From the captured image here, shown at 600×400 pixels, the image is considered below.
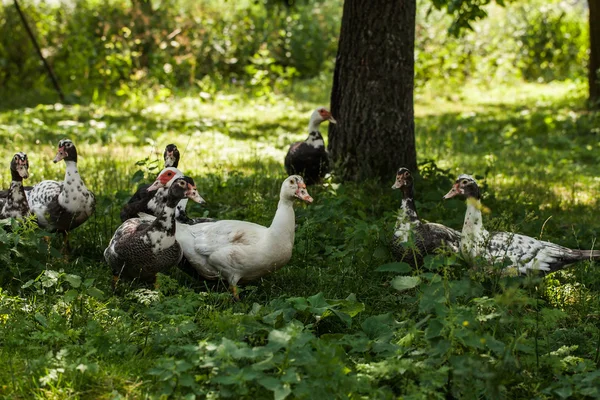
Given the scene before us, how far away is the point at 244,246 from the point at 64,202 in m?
1.64

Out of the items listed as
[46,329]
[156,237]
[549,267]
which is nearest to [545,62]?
[549,267]

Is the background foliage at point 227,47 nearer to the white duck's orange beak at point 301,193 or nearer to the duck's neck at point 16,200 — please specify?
the duck's neck at point 16,200

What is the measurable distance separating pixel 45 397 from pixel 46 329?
69 centimetres

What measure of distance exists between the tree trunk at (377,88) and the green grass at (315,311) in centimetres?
27

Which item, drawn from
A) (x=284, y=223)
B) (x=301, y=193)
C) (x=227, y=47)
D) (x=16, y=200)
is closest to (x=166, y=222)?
(x=284, y=223)

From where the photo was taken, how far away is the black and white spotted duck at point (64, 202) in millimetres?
6281

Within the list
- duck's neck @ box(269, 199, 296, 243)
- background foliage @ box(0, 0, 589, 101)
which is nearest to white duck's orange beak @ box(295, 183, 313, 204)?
duck's neck @ box(269, 199, 296, 243)

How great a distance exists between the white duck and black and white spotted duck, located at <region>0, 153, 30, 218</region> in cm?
125

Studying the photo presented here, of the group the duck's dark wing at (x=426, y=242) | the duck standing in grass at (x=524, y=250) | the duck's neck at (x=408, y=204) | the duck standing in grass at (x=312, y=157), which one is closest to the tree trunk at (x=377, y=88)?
the duck standing in grass at (x=312, y=157)

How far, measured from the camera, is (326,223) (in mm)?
6922

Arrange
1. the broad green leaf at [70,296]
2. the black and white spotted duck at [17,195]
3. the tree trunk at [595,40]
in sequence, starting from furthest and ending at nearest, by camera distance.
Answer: the tree trunk at [595,40]
the black and white spotted duck at [17,195]
the broad green leaf at [70,296]

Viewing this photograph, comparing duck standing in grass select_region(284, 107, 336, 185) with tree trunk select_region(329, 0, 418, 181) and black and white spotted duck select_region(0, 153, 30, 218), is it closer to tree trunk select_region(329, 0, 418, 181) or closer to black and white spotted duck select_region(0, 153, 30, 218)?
tree trunk select_region(329, 0, 418, 181)

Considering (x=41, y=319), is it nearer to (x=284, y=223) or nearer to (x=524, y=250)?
(x=284, y=223)

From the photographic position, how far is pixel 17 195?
612 cm
